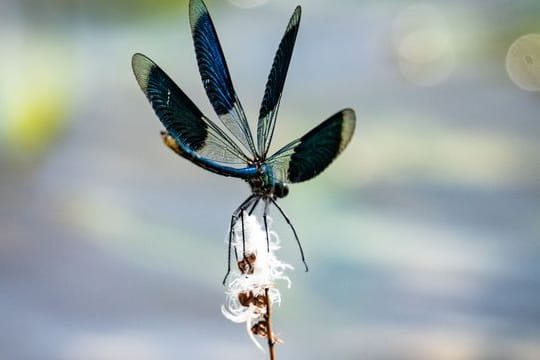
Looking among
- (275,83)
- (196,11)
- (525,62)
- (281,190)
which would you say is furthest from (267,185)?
(525,62)

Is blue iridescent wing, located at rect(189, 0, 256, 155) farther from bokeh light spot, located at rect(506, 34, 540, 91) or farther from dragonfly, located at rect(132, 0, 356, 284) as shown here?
bokeh light spot, located at rect(506, 34, 540, 91)

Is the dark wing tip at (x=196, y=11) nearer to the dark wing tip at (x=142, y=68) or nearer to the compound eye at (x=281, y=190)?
the dark wing tip at (x=142, y=68)

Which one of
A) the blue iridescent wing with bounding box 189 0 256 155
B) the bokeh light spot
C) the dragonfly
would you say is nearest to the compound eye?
the dragonfly

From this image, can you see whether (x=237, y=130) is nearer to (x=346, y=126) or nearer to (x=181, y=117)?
(x=181, y=117)

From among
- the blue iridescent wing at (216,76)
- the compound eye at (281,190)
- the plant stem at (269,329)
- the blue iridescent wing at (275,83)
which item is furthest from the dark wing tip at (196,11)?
the plant stem at (269,329)

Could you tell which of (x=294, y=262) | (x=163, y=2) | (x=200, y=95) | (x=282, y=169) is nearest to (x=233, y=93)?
(x=282, y=169)

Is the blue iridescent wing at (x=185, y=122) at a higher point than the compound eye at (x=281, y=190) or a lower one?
higher
